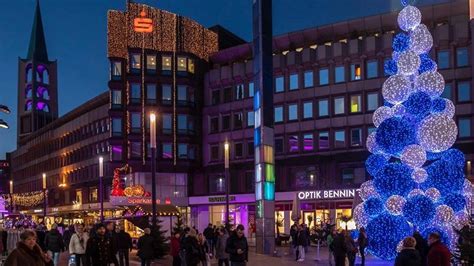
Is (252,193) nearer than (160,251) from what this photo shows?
No

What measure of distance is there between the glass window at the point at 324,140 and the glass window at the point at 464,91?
11.5m

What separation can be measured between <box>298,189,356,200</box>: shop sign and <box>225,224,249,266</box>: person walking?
42.5 metres

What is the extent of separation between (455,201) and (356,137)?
35.4 meters

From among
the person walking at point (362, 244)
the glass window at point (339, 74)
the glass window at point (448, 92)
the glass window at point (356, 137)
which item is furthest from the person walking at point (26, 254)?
the glass window at point (339, 74)

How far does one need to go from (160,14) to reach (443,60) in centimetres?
2810

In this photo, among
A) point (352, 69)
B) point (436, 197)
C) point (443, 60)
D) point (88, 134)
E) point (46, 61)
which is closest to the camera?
point (436, 197)

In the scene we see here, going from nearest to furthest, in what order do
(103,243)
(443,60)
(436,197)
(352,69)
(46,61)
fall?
1. (103,243)
2. (436,197)
3. (443,60)
4. (352,69)
5. (46,61)

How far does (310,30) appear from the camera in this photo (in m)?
62.0

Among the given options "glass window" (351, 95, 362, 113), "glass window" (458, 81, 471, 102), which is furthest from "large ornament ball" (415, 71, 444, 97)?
"glass window" (351, 95, 362, 113)

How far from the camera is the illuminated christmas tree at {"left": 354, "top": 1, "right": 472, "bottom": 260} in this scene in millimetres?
22797

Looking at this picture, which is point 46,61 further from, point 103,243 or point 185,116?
point 103,243

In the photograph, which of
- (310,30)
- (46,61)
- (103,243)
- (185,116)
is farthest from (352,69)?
(46,61)

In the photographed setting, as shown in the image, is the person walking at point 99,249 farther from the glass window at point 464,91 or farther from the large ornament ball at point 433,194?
the glass window at point 464,91

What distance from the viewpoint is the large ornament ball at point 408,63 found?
24438 mm
